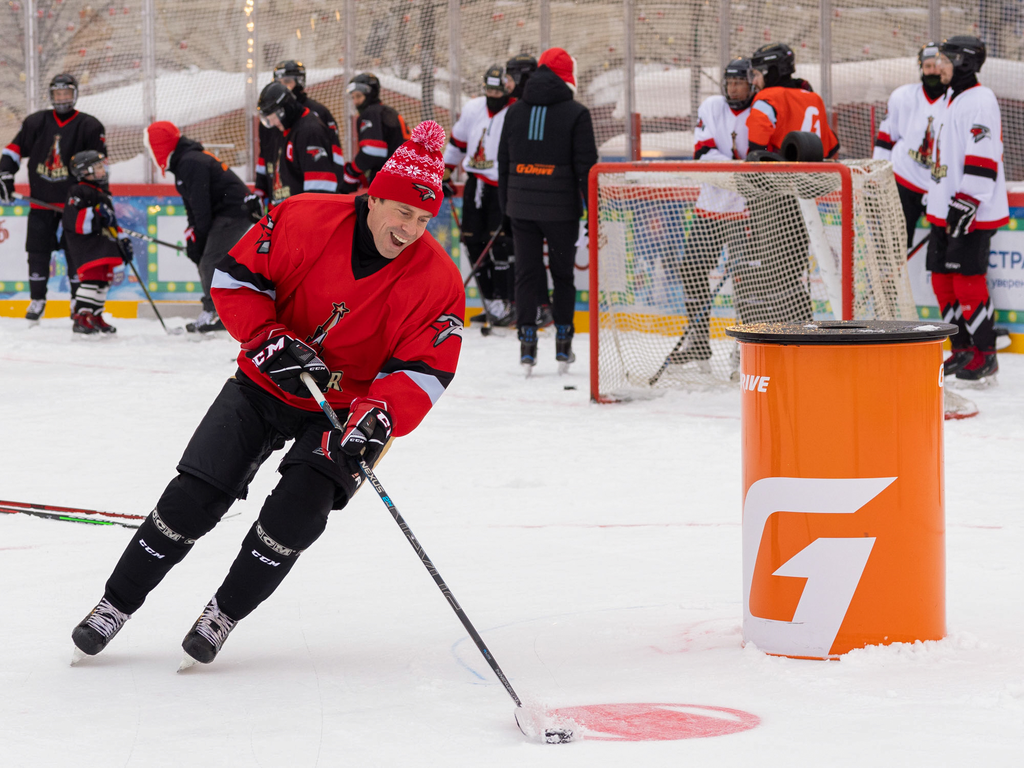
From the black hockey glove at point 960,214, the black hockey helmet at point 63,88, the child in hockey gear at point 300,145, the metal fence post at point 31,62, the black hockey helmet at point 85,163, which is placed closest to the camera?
the black hockey glove at point 960,214

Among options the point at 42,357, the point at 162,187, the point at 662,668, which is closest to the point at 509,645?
the point at 662,668

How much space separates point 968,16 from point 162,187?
6.07 m

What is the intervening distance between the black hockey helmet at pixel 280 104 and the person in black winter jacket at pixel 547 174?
157 centimetres

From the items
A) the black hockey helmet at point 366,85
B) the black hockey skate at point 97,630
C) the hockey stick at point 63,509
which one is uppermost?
the black hockey helmet at point 366,85

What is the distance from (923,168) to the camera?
23.7 feet

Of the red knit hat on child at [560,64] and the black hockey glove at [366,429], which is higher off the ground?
the red knit hat on child at [560,64]

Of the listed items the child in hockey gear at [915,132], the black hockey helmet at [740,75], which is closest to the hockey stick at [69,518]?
the black hockey helmet at [740,75]

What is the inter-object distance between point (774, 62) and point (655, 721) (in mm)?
4824

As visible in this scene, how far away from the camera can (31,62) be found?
10555mm

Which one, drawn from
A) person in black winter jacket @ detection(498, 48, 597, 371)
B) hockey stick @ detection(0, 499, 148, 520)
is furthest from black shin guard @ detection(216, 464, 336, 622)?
person in black winter jacket @ detection(498, 48, 597, 371)

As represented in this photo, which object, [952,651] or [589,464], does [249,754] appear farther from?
[589,464]

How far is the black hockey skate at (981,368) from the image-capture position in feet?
21.3

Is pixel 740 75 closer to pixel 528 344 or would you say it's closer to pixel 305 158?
pixel 528 344

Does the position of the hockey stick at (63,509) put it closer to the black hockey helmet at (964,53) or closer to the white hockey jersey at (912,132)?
the black hockey helmet at (964,53)
